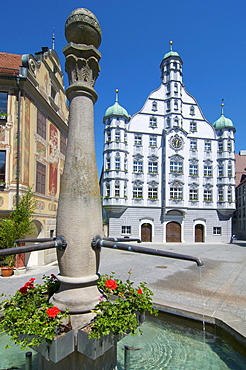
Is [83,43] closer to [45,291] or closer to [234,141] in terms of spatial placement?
[45,291]

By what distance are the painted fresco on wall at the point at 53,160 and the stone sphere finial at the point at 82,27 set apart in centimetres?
1247

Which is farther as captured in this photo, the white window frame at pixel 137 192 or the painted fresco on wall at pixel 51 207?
the white window frame at pixel 137 192

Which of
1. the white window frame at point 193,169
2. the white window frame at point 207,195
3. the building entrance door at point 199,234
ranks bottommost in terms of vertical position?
the building entrance door at point 199,234

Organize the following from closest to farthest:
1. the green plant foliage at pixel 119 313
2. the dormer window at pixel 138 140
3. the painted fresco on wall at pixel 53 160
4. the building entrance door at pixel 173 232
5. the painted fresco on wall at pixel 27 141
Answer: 1. the green plant foliage at pixel 119 313
2. the painted fresco on wall at pixel 27 141
3. the painted fresco on wall at pixel 53 160
4. the building entrance door at pixel 173 232
5. the dormer window at pixel 138 140

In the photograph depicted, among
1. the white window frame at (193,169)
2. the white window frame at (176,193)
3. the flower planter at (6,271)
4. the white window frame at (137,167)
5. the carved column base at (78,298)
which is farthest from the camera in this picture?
the white window frame at (193,169)

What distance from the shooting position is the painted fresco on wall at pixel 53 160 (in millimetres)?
15919

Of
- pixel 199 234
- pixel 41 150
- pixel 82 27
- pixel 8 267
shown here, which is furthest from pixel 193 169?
pixel 82 27

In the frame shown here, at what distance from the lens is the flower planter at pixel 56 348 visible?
258cm

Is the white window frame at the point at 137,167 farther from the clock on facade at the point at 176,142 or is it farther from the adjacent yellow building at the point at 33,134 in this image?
the adjacent yellow building at the point at 33,134

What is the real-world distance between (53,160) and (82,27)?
13.0 m

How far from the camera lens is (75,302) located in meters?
3.34

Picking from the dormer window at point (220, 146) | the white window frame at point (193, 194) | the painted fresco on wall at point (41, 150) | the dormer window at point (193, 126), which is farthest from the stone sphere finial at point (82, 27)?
the dormer window at point (220, 146)

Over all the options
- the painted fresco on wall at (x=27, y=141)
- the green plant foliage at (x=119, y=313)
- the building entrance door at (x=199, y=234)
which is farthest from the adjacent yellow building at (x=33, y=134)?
the building entrance door at (x=199, y=234)

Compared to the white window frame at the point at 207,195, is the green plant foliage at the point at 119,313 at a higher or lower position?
lower
